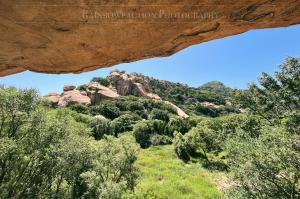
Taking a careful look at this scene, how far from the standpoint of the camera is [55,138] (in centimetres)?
2603

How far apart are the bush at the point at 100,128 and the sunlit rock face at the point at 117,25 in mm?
56503

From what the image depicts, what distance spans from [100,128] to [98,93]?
36.7m

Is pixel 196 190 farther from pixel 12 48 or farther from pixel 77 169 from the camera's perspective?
pixel 12 48

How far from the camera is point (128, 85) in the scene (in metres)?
111

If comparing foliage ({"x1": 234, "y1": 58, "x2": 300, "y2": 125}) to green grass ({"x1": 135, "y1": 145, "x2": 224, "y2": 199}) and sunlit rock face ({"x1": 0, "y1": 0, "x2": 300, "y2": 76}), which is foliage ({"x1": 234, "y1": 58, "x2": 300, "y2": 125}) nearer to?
green grass ({"x1": 135, "y1": 145, "x2": 224, "y2": 199})

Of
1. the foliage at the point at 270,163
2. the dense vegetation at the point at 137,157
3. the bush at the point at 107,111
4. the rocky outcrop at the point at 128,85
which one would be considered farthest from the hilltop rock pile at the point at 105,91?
the foliage at the point at 270,163

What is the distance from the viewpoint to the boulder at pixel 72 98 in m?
90.3

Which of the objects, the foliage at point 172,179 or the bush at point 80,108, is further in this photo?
the bush at point 80,108

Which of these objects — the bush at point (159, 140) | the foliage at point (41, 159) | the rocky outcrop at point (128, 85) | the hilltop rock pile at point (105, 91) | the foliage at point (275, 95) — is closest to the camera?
the foliage at point (41, 159)

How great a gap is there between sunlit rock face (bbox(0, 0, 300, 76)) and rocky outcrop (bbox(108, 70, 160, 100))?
335 ft

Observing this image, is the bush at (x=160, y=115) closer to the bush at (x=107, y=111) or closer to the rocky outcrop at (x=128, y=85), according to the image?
the bush at (x=107, y=111)

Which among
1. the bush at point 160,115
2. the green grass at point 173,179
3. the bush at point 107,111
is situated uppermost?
the green grass at point 173,179

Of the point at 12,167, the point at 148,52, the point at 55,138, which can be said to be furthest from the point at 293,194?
the point at 12,167

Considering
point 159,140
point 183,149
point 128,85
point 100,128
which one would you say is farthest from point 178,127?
point 128,85
